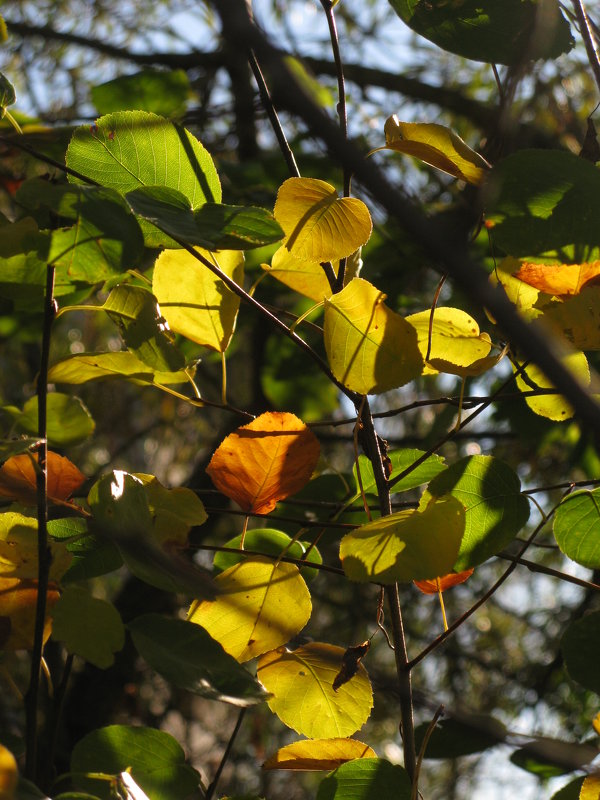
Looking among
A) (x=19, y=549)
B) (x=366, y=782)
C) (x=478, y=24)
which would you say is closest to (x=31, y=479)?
(x=19, y=549)

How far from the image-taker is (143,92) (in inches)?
38.7

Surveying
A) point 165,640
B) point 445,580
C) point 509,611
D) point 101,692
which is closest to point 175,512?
point 165,640

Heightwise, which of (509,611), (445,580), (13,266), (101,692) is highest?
(13,266)

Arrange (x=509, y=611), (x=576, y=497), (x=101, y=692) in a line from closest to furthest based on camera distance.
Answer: (x=576, y=497), (x=101, y=692), (x=509, y=611)

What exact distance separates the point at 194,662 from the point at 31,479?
0.56ft

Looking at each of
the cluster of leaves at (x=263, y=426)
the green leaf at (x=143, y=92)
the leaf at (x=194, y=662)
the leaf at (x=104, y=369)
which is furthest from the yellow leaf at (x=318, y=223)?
the green leaf at (x=143, y=92)

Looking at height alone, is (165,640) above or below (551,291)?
below

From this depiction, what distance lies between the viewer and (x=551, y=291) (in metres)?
0.47

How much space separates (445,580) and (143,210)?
0.97 feet

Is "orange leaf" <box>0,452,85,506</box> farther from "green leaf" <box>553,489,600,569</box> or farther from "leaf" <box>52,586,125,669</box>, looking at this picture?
"green leaf" <box>553,489,600,569</box>

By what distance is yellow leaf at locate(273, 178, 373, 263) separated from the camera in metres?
0.44

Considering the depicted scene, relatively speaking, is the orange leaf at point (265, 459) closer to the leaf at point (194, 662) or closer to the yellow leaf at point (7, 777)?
the leaf at point (194, 662)

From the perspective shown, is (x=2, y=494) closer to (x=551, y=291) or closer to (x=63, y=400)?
(x=63, y=400)

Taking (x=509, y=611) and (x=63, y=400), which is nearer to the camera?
(x=63, y=400)
